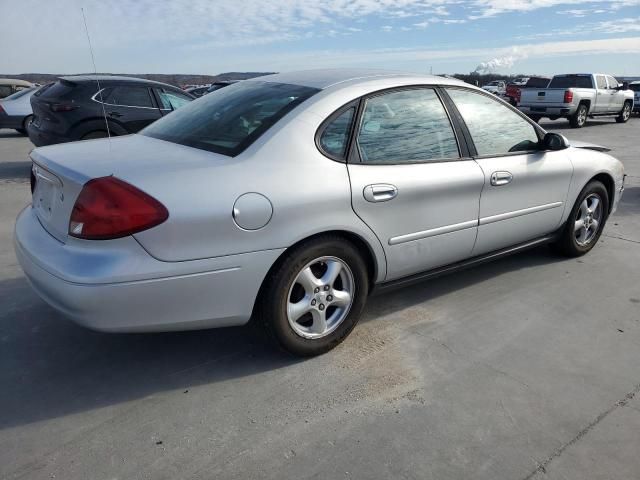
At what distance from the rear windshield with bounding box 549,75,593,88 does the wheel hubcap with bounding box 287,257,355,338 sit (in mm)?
17877

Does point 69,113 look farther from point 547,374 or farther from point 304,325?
point 547,374

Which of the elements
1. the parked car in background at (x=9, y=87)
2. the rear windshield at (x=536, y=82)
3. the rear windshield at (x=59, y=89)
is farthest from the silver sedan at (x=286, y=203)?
the rear windshield at (x=536, y=82)

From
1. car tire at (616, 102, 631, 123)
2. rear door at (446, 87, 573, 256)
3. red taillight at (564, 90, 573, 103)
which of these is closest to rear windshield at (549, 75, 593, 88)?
red taillight at (564, 90, 573, 103)

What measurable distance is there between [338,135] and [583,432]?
189 centimetres

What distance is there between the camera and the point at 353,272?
3.09 m

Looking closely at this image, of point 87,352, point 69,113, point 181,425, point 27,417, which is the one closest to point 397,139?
point 181,425

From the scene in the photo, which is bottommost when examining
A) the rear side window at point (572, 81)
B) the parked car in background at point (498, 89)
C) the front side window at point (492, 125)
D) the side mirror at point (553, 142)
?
the parked car in background at point (498, 89)

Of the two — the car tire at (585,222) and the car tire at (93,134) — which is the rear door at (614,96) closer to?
the car tire at (585,222)

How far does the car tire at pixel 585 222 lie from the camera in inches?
179

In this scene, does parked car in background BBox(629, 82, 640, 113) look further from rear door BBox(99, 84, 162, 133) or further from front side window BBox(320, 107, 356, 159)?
front side window BBox(320, 107, 356, 159)

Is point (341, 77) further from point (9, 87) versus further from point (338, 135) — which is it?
point (9, 87)

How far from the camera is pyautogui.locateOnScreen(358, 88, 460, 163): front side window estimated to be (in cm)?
316

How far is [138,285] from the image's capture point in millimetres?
2418

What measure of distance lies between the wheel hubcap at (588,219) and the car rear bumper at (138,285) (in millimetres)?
3093
